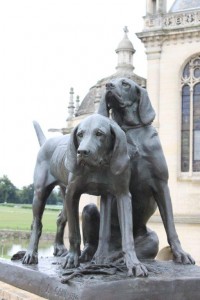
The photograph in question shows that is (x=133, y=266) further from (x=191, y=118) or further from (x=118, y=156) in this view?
(x=191, y=118)

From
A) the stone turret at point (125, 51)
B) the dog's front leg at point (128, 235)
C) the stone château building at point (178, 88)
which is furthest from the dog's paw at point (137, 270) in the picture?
the stone turret at point (125, 51)

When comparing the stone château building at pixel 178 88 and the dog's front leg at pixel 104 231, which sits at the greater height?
the stone château building at pixel 178 88

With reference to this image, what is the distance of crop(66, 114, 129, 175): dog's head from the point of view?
438 cm

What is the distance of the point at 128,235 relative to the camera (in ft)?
15.0

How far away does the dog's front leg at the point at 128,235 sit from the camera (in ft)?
14.3

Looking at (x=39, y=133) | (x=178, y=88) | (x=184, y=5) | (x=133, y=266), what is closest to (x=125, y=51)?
(x=184, y=5)

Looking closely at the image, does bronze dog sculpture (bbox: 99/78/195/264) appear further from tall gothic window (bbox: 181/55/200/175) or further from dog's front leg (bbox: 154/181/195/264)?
tall gothic window (bbox: 181/55/200/175)

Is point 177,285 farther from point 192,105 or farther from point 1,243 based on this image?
point 1,243

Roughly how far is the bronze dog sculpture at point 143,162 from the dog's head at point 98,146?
51 centimetres

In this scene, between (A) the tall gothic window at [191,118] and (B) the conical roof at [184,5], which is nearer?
(A) the tall gothic window at [191,118]

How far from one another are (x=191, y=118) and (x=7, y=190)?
58.4 meters

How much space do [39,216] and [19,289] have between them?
884 mm

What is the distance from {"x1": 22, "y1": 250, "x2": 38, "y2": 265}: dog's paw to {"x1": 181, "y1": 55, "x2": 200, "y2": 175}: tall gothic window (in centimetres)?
2055

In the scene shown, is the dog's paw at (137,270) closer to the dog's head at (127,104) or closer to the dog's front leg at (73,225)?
the dog's front leg at (73,225)
